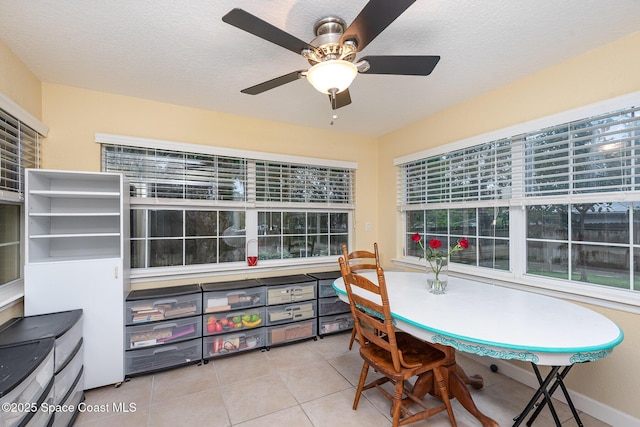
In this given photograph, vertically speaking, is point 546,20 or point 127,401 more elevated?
point 546,20

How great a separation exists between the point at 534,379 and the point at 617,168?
168 cm

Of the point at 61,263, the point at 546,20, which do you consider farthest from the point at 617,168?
the point at 61,263

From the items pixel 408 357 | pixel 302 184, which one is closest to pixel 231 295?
pixel 302 184

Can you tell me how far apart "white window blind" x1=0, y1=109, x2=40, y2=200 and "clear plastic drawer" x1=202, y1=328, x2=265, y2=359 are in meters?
1.89

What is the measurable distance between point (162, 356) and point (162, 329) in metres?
0.23

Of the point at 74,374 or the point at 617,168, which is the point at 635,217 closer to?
the point at 617,168

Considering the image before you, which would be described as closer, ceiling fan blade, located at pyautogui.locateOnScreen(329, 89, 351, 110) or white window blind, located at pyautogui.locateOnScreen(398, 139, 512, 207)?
ceiling fan blade, located at pyautogui.locateOnScreen(329, 89, 351, 110)

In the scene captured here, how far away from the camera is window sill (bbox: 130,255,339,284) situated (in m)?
2.78

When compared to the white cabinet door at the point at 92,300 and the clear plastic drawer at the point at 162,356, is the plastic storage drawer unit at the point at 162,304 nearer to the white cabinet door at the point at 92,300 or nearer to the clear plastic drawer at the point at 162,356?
the white cabinet door at the point at 92,300

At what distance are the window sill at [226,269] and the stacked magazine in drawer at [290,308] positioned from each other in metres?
0.17

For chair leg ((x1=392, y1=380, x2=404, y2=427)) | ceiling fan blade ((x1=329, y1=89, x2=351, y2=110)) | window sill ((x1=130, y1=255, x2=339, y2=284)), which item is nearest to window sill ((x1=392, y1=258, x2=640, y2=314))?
chair leg ((x1=392, y1=380, x2=404, y2=427))

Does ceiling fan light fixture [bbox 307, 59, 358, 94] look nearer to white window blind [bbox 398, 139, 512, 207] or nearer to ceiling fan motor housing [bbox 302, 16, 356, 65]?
ceiling fan motor housing [bbox 302, 16, 356, 65]

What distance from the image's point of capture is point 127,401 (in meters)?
2.13

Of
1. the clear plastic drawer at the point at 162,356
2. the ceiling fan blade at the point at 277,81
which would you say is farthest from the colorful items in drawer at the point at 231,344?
the ceiling fan blade at the point at 277,81
